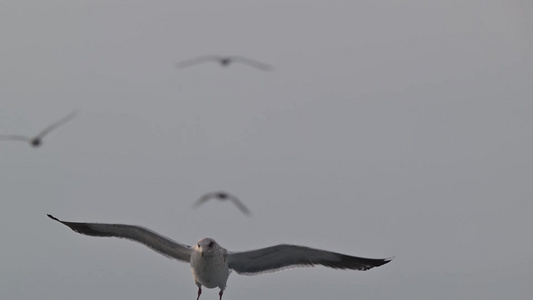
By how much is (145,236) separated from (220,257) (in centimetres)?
203

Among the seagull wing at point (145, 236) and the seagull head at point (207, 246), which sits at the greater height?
the seagull wing at point (145, 236)

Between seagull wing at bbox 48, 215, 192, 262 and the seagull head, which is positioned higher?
seagull wing at bbox 48, 215, 192, 262

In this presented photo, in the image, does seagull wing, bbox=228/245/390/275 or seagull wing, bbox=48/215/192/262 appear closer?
seagull wing, bbox=228/245/390/275

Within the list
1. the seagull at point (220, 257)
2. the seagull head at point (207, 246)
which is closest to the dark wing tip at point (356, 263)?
the seagull at point (220, 257)

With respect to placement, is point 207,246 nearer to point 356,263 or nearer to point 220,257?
point 220,257

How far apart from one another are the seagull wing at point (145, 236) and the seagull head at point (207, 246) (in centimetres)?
101

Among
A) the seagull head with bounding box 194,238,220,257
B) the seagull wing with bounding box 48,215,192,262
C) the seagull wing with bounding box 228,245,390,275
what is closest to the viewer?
the seagull head with bounding box 194,238,220,257

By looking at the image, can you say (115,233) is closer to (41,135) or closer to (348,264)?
(348,264)

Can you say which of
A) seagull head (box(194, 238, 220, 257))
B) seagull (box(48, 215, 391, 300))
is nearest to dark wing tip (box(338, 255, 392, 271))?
seagull (box(48, 215, 391, 300))

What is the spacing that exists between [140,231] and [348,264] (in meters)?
4.63

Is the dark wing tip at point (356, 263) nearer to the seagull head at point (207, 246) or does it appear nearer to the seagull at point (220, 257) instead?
the seagull at point (220, 257)

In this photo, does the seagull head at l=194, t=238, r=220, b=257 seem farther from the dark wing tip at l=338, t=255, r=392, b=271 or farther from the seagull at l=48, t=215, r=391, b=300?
the dark wing tip at l=338, t=255, r=392, b=271

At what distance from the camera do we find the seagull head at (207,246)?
25.7 metres

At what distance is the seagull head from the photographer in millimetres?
25723
